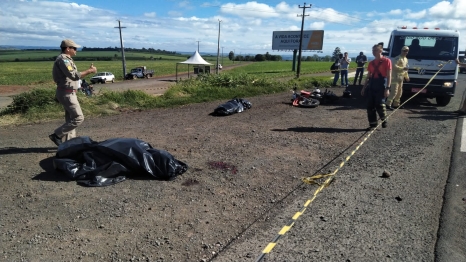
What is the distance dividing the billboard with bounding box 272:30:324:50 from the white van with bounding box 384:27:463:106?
4596 cm

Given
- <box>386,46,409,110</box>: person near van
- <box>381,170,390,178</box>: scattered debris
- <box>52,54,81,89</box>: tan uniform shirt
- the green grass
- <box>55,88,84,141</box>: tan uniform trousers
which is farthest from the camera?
the green grass

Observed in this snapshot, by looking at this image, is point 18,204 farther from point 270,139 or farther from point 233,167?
point 270,139

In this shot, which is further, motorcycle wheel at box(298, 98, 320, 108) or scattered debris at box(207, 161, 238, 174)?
motorcycle wheel at box(298, 98, 320, 108)

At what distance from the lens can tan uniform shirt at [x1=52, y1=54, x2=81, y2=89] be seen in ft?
17.1

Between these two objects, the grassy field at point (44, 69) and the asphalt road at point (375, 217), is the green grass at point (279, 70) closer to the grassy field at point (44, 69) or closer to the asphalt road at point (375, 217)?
the grassy field at point (44, 69)

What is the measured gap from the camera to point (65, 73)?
5242mm

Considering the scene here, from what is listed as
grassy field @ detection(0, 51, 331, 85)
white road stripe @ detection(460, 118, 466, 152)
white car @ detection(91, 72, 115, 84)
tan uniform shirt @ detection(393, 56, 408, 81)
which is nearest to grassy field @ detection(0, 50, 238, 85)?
grassy field @ detection(0, 51, 331, 85)

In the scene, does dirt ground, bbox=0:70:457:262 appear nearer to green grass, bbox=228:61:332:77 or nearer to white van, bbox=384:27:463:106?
white van, bbox=384:27:463:106

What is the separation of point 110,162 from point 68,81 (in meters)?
1.81

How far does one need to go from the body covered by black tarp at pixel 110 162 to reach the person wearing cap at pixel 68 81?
862 mm

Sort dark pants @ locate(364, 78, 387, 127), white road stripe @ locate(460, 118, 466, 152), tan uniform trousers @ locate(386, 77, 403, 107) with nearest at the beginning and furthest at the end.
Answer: white road stripe @ locate(460, 118, 466, 152)
dark pants @ locate(364, 78, 387, 127)
tan uniform trousers @ locate(386, 77, 403, 107)

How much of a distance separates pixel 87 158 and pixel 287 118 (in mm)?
6145

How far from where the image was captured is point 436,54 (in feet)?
36.3

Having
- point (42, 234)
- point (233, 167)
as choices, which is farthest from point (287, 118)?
point (42, 234)
